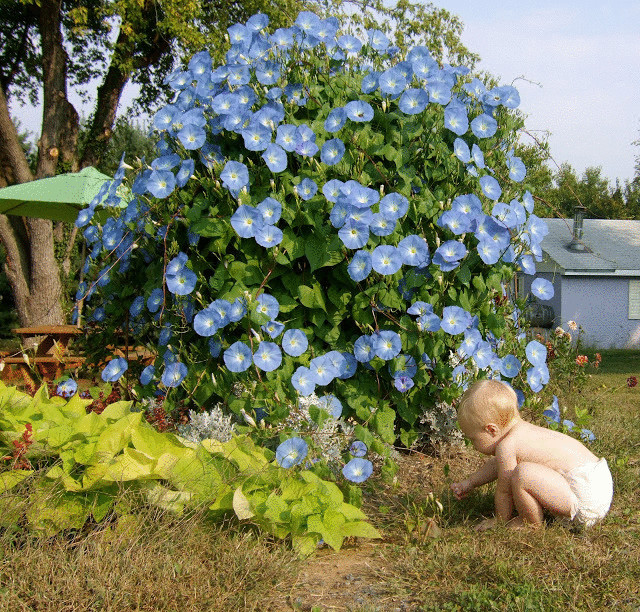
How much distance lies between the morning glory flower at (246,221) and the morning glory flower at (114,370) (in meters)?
1.12

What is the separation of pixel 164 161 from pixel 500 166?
1740 mm

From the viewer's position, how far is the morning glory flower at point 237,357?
3158 mm

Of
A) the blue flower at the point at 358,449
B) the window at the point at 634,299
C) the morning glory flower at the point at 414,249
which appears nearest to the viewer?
the blue flower at the point at 358,449

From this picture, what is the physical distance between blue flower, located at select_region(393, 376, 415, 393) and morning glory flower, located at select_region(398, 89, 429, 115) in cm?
123

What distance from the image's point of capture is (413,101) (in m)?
3.44

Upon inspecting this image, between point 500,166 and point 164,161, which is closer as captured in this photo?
point 164,161

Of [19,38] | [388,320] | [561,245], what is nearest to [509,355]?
[388,320]

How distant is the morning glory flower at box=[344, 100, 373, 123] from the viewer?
11.1 ft

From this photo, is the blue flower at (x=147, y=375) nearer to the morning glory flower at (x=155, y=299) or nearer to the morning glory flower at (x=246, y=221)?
the morning glory flower at (x=155, y=299)

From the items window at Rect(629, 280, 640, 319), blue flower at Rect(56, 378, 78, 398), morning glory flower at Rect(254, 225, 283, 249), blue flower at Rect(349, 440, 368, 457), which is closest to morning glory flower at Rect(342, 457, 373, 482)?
blue flower at Rect(349, 440, 368, 457)

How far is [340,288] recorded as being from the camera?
133 inches

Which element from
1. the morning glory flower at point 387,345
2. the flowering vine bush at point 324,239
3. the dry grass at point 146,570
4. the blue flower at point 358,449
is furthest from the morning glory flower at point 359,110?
the dry grass at point 146,570

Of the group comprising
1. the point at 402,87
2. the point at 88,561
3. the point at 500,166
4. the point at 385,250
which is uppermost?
the point at 402,87

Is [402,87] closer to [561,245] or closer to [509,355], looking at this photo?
[509,355]
